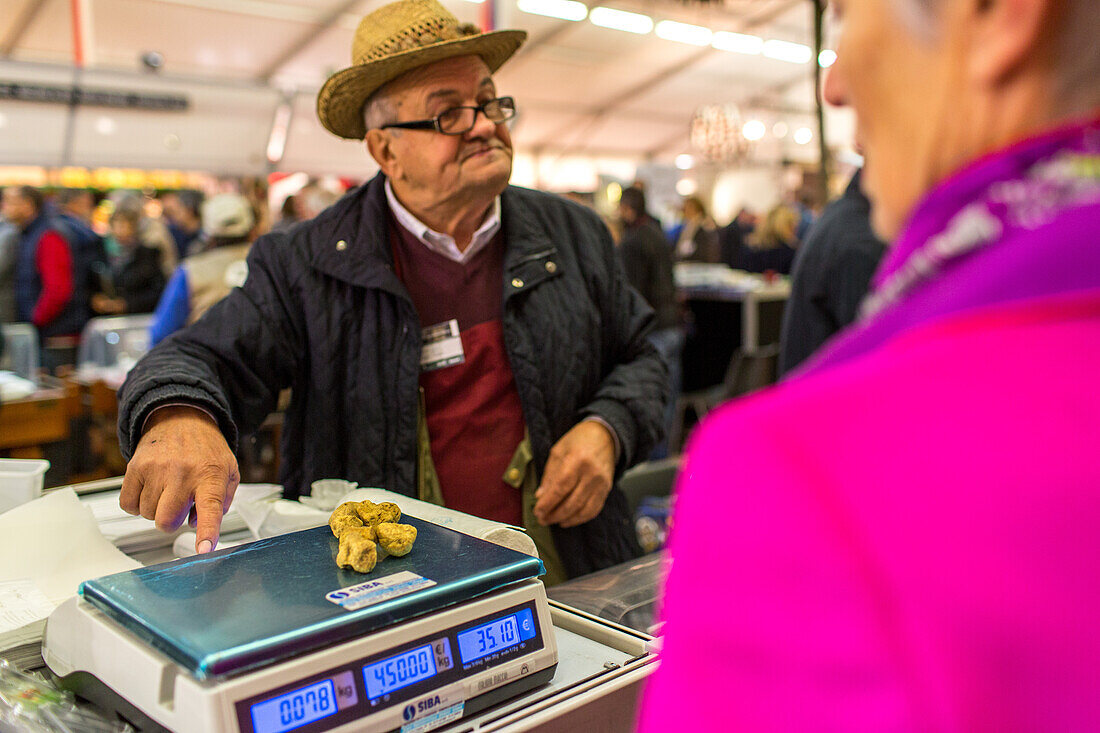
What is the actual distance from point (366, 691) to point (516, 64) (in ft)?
46.3

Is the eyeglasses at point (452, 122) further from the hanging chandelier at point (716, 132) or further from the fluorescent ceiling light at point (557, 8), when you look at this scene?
the fluorescent ceiling light at point (557, 8)

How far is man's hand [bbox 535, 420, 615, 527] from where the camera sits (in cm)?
156

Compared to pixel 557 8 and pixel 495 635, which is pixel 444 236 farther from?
pixel 557 8

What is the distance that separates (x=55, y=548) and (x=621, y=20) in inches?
538

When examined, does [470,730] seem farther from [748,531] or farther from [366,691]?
[748,531]

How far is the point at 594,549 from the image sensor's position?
1.75 metres

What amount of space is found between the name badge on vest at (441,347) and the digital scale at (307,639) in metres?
0.82

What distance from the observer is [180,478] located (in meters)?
1.13

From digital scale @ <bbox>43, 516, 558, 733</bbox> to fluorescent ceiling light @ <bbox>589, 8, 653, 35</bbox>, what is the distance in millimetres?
13205

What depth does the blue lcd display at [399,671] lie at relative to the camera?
2.37 ft

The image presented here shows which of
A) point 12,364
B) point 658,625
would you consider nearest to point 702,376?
point 12,364

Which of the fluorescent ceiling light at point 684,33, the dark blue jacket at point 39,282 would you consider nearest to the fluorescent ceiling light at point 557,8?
the fluorescent ceiling light at point 684,33

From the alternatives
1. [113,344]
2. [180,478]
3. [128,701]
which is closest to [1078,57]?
[128,701]

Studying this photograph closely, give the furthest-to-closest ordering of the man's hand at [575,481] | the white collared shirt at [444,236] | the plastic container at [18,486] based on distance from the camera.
A: the white collared shirt at [444,236] → the man's hand at [575,481] → the plastic container at [18,486]
